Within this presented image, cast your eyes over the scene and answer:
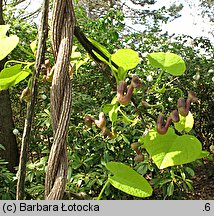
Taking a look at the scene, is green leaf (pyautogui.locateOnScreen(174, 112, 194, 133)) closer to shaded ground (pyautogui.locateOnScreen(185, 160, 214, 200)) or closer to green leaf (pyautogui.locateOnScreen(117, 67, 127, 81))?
green leaf (pyautogui.locateOnScreen(117, 67, 127, 81))

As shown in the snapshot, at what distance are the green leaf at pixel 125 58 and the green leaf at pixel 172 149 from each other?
0.22ft

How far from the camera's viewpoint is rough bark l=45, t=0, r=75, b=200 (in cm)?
27

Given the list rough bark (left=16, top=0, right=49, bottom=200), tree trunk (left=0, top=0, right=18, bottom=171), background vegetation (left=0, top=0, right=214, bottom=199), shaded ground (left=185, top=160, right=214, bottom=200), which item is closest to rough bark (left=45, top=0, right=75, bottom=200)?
rough bark (left=16, top=0, right=49, bottom=200)

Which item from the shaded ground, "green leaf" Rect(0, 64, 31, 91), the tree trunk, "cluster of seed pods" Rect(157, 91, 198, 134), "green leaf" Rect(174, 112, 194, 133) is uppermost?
"green leaf" Rect(0, 64, 31, 91)

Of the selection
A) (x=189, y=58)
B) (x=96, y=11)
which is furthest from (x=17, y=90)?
(x=96, y=11)

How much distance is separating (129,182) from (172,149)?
1.6 inches

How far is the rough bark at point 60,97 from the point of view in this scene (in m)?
0.27

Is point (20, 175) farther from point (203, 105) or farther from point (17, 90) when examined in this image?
point (203, 105)

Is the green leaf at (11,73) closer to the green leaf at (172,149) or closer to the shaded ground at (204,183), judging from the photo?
the green leaf at (172,149)

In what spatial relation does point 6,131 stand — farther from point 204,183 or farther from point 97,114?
point 204,183

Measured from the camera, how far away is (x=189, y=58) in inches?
114

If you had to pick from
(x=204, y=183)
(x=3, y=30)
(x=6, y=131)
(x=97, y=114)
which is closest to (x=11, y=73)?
(x=3, y=30)

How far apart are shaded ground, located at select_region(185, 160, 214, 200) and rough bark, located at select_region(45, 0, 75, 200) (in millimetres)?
2591
